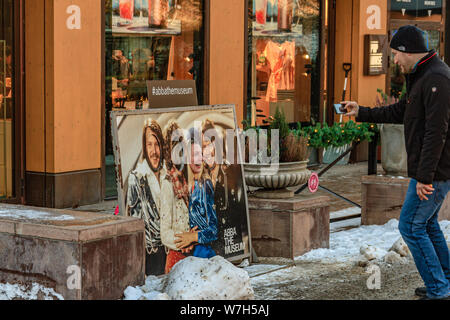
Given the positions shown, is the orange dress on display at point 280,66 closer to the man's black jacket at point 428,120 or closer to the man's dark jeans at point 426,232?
the man's black jacket at point 428,120

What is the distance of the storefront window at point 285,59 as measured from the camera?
13.5m

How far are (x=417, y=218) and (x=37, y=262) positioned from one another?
8.57 ft

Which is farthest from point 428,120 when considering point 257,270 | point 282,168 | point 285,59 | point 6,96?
point 285,59

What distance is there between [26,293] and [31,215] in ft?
1.95

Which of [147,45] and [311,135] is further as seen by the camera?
[147,45]

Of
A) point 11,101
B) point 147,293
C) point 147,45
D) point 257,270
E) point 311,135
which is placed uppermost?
point 147,45

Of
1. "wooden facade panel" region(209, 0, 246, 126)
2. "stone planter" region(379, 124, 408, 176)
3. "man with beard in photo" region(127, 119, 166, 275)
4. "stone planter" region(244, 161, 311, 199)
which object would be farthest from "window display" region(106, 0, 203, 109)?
"man with beard in photo" region(127, 119, 166, 275)

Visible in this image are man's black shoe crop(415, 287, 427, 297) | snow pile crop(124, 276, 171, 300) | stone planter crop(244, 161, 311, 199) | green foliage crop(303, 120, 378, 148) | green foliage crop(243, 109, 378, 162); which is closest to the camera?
snow pile crop(124, 276, 171, 300)

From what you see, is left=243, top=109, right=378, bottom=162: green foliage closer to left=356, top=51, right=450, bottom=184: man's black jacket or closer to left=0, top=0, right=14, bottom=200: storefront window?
left=356, top=51, right=450, bottom=184: man's black jacket

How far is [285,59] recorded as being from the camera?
47.4ft

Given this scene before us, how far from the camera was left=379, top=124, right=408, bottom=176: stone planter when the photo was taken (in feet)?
30.6

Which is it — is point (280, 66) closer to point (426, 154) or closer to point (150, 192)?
point (150, 192)

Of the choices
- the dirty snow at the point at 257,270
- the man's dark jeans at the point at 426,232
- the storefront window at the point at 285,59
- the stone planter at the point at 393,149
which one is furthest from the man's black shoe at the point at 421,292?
the storefront window at the point at 285,59

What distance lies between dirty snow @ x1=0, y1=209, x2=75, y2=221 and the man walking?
7.85ft
